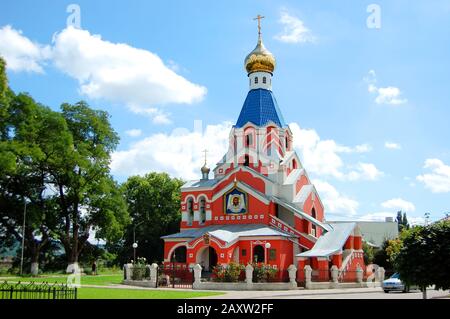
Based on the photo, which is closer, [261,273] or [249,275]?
[249,275]

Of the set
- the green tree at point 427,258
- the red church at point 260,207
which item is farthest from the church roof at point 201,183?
the green tree at point 427,258

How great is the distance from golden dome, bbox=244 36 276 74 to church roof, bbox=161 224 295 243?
12589mm

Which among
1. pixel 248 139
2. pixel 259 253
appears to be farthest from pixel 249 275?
pixel 248 139

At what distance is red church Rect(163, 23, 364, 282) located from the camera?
29.7 meters

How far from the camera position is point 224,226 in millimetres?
32719

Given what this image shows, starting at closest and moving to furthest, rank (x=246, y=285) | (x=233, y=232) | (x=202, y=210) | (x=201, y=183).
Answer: (x=246, y=285) < (x=233, y=232) < (x=202, y=210) < (x=201, y=183)

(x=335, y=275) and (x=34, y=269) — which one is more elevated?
(x=335, y=275)

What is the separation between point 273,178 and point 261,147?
283 cm

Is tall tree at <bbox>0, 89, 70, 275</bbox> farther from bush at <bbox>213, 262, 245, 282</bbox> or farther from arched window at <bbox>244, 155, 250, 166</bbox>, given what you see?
bush at <bbox>213, 262, 245, 282</bbox>

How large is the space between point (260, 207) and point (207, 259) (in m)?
4.77

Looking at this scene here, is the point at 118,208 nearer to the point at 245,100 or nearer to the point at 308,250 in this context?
the point at 245,100

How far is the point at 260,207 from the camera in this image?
3222 centimetres

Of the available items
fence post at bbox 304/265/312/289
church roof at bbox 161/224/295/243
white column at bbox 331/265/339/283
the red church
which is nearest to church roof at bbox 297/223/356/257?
the red church

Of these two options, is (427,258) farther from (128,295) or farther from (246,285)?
(246,285)
